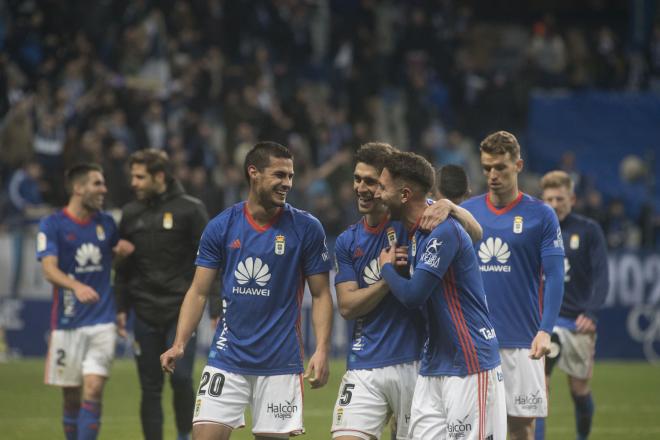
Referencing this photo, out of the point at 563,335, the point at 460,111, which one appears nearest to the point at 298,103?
the point at 460,111

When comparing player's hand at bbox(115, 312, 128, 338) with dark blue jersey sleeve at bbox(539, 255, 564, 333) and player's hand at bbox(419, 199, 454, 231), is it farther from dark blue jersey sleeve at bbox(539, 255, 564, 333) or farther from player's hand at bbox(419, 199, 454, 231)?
player's hand at bbox(419, 199, 454, 231)

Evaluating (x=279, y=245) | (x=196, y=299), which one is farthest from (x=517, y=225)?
(x=196, y=299)

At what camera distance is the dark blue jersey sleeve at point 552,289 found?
7.52 metres

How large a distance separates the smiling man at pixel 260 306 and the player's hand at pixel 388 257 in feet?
2.44

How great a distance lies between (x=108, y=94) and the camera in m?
19.4

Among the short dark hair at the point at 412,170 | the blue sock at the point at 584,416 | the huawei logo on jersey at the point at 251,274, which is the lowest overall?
the blue sock at the point at 584,416

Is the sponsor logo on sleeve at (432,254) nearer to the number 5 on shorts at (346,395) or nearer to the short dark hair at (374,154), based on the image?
the short dark hair at (374,154)

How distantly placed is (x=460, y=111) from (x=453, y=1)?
257 inches

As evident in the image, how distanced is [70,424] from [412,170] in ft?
15.4

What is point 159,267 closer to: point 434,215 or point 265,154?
point 265,154

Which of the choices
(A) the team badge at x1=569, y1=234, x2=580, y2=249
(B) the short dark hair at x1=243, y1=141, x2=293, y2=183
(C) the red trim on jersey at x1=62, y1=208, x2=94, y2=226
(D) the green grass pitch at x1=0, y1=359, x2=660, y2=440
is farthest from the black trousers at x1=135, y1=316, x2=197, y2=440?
(A) the team badge at x1=569, y1=234, x2=580, y2=249

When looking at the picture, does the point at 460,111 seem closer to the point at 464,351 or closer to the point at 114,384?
the point at 114,384

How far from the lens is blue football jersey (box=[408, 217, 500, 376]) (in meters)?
A: 6.51

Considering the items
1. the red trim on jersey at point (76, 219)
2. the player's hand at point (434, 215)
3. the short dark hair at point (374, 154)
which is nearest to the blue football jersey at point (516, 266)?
the short dark hair at point (374, 154)
